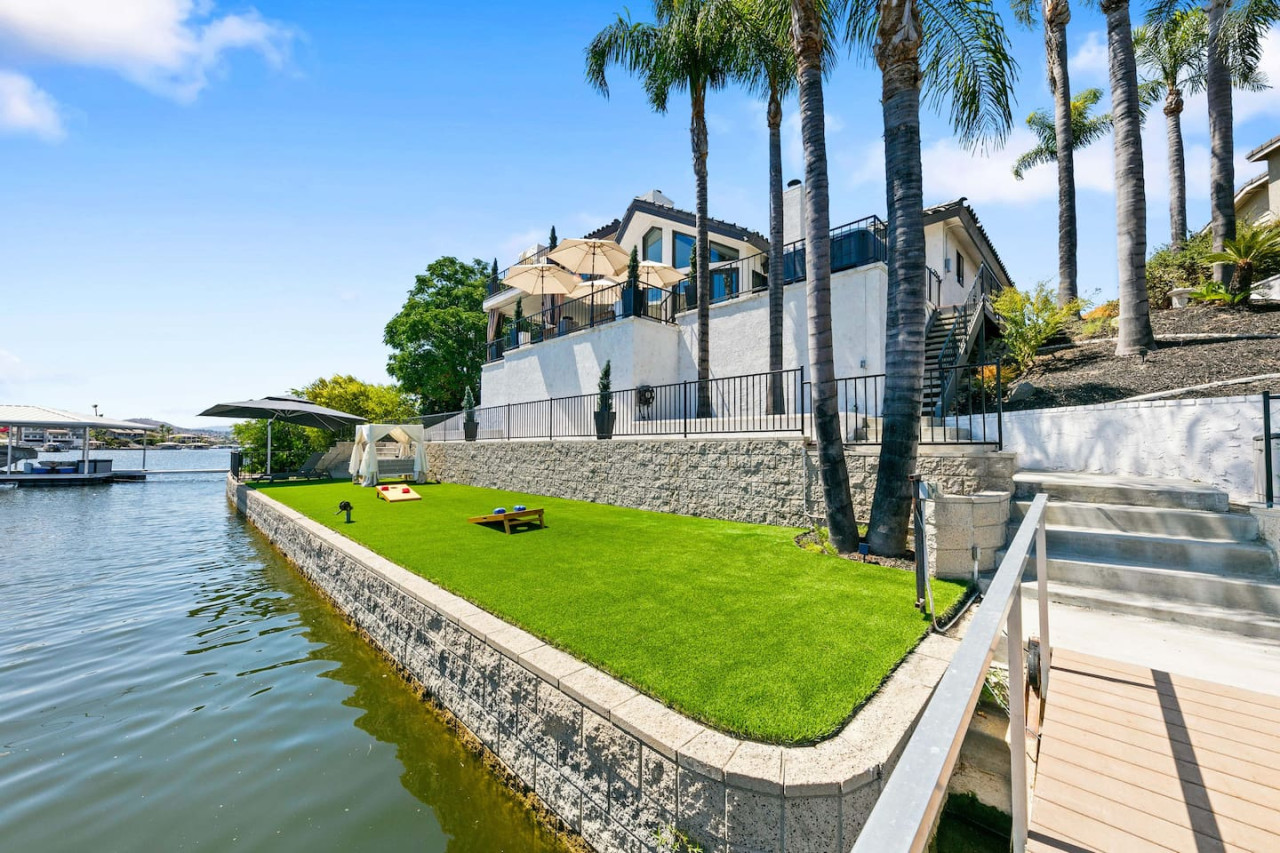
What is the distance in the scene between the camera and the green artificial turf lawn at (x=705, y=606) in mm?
3193

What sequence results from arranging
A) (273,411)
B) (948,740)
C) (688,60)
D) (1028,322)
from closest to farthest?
(948,740) → (1028,322) → (688,60) → (273,411)

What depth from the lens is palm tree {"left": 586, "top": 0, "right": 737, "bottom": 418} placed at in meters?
11.7

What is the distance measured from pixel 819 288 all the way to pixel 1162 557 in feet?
14.7

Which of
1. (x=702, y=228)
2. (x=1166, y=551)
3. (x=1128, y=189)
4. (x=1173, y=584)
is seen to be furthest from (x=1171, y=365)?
→ (x=702, y=228)

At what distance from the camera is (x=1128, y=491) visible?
222 inches

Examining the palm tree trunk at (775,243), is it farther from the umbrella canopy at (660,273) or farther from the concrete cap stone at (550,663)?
the concrete cap stone at (550,663)

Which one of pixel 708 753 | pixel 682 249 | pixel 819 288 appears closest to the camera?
pixel 708 753

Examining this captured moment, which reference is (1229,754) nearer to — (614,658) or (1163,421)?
(614,658)

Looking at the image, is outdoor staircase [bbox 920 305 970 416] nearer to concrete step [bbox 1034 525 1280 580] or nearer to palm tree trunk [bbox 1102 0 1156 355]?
palm tree trunk [bbox 1102 0 1156 355]

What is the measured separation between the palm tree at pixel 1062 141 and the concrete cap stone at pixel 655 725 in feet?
53.9

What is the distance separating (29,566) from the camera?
33.7 ft

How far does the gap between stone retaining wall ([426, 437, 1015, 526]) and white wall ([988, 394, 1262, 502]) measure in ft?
7.33

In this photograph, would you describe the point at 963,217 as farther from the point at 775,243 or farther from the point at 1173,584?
the point at 1173,584

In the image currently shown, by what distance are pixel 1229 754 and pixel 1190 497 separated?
4.39 meters
